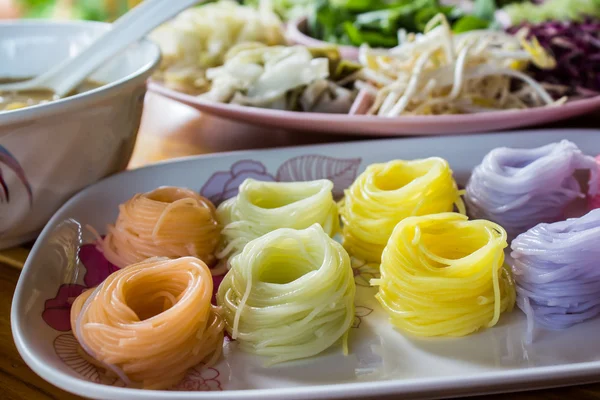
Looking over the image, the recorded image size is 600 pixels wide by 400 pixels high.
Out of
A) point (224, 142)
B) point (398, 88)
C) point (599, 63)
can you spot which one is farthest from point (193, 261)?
point (599, 63)

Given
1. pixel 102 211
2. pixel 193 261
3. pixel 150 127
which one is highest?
pixel 193 261

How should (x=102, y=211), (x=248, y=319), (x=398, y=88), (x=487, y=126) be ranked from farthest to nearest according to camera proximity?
(x=398, y=88) → (x=487, y=126) → (x=102, y=211) → (x=248, y=319)

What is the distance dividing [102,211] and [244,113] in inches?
20.6

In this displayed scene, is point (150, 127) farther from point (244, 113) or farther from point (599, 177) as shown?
point (599, 177)

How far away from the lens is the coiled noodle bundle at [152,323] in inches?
40.8

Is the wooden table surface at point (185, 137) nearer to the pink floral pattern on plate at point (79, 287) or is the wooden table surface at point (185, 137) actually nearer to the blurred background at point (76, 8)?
the pink floral pattern on plate at point (79, 287)

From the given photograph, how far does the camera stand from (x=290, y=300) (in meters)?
1.15

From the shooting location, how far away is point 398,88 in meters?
2.02

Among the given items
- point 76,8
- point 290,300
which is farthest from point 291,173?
point 76,8

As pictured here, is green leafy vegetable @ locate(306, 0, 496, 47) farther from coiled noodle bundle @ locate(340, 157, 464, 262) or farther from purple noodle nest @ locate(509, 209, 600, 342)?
purple noodle nest @ locate(509, 209, 600, 342)

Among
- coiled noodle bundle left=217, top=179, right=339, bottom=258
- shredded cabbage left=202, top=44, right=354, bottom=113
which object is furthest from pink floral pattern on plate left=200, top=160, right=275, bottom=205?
shredded cabbage left=202, top=44, right=354, bottom=113

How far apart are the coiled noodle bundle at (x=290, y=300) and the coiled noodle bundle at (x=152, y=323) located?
0.18 feet

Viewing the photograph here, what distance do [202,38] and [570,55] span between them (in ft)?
4.66

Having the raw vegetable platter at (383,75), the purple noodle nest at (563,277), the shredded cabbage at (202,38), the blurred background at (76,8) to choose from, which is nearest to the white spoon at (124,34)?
the raw vegetable platter at (383,75)
